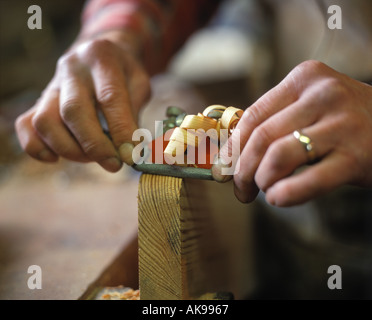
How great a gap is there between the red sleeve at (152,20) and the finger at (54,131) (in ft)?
1.67

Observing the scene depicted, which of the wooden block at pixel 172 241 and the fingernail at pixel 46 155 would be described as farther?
the fingernail at pixel 46 155

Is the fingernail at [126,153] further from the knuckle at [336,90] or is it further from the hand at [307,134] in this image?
the knuckle at [336,90]

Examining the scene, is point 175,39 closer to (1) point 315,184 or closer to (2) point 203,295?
(2) point 203,295

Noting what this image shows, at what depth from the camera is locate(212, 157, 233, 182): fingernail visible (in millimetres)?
634

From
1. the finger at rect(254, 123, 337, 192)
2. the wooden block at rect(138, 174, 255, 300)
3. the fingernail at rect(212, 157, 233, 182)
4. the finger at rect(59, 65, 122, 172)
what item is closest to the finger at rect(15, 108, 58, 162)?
the finger at rect(59, 65, 122, 172)

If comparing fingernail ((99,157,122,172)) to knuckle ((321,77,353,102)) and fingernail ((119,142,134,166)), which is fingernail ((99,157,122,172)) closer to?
fingernail ((119,142,134,166))

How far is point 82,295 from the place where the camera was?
83 cm

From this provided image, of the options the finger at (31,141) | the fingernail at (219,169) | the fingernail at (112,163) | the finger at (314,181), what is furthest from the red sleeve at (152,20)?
the finger at (314,181)

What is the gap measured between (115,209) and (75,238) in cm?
21

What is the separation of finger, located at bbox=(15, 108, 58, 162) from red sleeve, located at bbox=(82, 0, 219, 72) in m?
0.48

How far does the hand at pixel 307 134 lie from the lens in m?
0.53

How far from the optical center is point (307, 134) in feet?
1.79

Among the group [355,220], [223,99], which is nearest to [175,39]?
[223,99]

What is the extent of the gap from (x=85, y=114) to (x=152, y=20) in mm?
809
